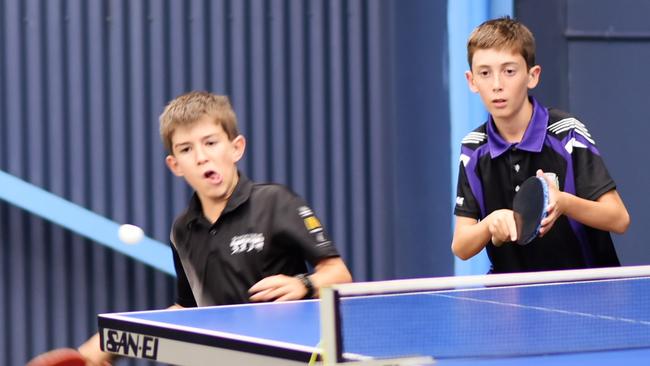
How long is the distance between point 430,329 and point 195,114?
4.00 feet

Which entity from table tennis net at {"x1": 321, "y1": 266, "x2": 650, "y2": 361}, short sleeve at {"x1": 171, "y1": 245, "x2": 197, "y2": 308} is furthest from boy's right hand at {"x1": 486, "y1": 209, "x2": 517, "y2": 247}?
short sleeve at {"x1": 171, "y1": 245, "x2": 197, "y2": 308}

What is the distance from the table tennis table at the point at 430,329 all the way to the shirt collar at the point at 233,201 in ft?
1.45

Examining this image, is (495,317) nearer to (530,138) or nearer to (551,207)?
(551,207)

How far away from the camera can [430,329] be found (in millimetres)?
2775

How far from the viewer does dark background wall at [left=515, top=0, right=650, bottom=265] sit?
19.4ft

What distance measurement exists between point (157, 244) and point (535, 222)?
2680mm

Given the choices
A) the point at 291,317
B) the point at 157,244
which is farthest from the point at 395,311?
the point at 157,244

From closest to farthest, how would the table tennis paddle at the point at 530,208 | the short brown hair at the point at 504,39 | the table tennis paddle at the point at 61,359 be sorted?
the table tennis paddle at the point at 61,359, the table tennis paddle at the point at 530,208, the short brown hair at the point at 504,39

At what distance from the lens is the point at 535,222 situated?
10.6 feet

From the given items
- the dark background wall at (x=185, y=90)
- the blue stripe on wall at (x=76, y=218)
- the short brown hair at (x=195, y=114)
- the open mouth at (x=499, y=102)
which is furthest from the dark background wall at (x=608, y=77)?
the short brown hair at (x=195, y=114)

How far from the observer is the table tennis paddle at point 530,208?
322cm

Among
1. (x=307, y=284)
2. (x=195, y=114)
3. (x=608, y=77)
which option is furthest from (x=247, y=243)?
(x=608, y=77)

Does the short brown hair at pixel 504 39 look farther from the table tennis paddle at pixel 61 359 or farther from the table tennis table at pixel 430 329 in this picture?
the table tennis paddle at pixel 61 359

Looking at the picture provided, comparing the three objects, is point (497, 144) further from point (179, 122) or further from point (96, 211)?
point (96, 211)
